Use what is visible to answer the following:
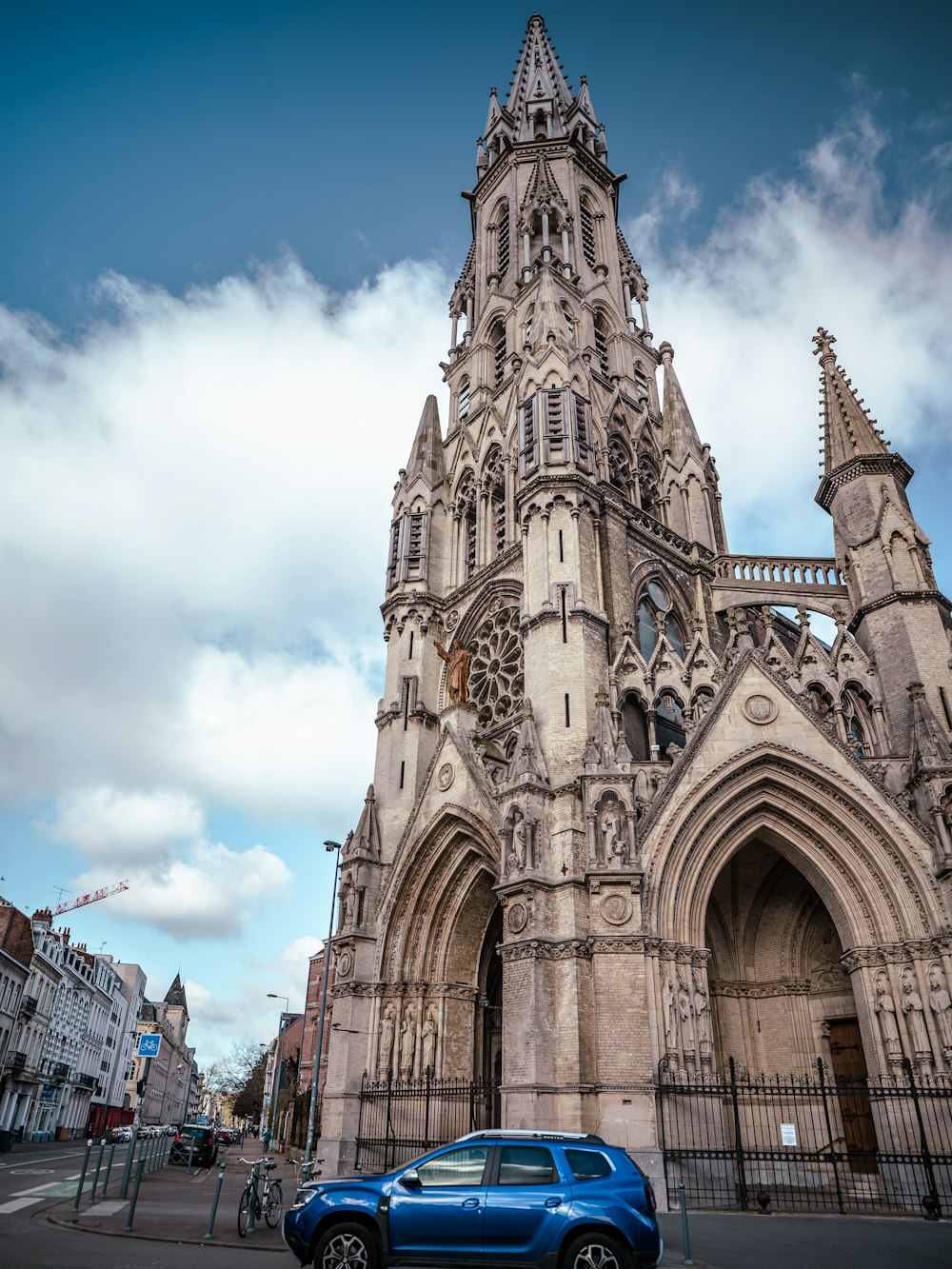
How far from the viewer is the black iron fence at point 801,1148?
1411 centimetres

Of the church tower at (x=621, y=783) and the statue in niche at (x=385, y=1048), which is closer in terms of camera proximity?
the church tower at (x=621, y=783)

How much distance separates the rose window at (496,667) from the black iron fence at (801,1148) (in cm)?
1159

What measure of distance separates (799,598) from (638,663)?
624 centimetres

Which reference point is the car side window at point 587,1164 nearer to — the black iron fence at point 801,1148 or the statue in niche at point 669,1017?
the black iron fence at point 801,1148

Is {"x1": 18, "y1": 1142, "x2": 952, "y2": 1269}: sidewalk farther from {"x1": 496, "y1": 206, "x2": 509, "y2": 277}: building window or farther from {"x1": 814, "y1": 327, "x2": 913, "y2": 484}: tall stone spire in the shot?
{"x1": 496, "y1": 206, "x2": 509, "y2": 277}: building window

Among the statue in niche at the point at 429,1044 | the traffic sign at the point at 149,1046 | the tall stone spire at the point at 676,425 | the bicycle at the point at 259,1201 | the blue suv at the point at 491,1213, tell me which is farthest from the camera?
the tall stone spire at the point at 676,425

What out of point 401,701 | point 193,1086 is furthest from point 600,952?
point 193,1086

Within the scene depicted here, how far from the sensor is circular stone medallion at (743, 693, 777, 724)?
18703 mm

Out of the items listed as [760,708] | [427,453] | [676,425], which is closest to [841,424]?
[676,425]

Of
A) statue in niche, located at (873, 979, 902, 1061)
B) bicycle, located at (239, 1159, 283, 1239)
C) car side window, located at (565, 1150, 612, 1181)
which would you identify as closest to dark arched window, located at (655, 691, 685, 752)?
statue in niche, located at (873, 979, 902, 1061)

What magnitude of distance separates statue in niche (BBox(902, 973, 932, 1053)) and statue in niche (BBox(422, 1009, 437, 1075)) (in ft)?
34.5

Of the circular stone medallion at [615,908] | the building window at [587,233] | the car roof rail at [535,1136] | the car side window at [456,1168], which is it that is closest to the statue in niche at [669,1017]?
the circular stone medallion at [615,908]

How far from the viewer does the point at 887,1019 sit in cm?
1619

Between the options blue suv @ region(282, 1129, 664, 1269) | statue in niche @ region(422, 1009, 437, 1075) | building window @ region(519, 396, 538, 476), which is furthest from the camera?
building window @ region(519, 396, 538, 476)
